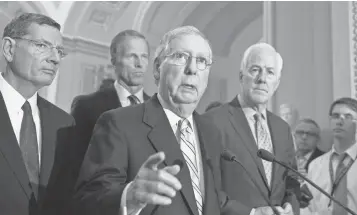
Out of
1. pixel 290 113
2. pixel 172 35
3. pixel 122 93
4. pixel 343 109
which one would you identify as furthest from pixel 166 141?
pixel 290 113

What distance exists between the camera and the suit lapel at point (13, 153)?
6.06 ft

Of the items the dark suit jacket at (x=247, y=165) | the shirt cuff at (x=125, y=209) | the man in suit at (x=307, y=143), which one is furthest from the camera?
the man in suit at (x=307, y=143)

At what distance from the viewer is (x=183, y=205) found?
5.58ft

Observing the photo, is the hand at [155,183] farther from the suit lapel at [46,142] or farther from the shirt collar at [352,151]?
the shirt collar at [352,151]

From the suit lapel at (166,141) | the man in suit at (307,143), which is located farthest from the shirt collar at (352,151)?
the suit lapel at (166,141)

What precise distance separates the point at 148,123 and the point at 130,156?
0.53 ft

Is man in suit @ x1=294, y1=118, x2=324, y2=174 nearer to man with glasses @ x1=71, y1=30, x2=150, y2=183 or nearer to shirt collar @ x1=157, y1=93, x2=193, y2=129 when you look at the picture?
man with glasses @ x1=71, y1=30, x2=150, y2=183

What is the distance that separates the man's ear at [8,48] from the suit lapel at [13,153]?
0.33 m

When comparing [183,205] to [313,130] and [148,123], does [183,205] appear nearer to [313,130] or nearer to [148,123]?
[148,123]

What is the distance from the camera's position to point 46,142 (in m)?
2.03

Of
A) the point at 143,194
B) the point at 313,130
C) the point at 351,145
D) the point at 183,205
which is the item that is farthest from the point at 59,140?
the point at 313,130

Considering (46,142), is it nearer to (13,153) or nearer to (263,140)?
(13,153)

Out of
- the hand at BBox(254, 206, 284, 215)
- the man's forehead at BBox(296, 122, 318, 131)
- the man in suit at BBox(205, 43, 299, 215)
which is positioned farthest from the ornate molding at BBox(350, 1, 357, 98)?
the hand at BBox(254, 206, 284, 215)

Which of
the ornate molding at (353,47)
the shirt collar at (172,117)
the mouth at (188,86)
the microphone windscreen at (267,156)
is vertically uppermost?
the ornate molding at (353,47)
